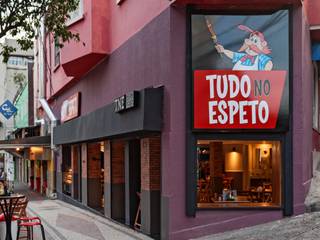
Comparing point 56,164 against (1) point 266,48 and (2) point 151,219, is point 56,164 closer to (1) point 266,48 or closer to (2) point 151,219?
(2) point 151,219

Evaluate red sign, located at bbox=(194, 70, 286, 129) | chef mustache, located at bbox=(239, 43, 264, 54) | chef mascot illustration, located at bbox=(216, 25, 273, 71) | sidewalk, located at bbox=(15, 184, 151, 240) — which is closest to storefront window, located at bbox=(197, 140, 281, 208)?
red sign, located at bbox=(194, 70, 286, 129)

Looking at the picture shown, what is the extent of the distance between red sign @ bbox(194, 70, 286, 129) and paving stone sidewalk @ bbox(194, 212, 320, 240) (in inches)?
76.4

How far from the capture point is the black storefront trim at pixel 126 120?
466 inches

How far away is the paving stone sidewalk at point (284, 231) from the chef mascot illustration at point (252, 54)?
308 cm

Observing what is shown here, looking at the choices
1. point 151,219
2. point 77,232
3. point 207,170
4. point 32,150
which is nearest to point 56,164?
point 32,150

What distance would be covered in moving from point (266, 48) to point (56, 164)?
1977 centimetres

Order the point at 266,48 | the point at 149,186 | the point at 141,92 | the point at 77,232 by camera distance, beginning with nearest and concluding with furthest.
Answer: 1. the point at 266,48
2. the point at 141,92
3. the point at 149,186
4. the point at 77,232

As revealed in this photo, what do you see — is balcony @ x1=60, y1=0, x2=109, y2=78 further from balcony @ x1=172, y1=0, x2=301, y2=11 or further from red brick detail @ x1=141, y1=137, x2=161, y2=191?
balcony @ x1=172, y1=0, x2=301, y2=11

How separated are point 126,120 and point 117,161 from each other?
14.3 ft

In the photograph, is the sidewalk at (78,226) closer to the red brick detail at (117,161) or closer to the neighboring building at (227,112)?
the red brick detail at (117,161)

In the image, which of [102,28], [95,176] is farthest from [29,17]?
[95,176]

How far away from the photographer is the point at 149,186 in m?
13.1

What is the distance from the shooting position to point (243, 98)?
440 inches

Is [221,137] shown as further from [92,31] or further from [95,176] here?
[95,176]
